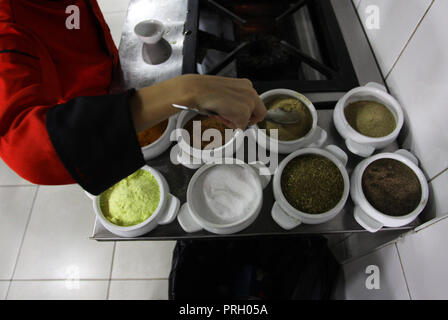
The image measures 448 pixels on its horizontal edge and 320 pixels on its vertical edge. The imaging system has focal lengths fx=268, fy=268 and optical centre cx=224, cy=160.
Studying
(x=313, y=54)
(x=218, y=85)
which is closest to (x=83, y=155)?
(x=218, y=85)

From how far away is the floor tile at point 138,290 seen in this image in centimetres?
134

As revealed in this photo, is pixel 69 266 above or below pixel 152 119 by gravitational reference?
below

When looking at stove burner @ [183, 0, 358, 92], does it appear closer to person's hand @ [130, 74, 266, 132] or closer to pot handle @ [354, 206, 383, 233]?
person's hand @ [130, 74, 266, 132]

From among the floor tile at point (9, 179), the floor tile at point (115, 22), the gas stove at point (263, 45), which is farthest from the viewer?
the floor tile at point (115, 22)

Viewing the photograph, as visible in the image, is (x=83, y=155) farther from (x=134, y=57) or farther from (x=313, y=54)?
(x=313, y=54)

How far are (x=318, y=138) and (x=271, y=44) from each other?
0.47 m

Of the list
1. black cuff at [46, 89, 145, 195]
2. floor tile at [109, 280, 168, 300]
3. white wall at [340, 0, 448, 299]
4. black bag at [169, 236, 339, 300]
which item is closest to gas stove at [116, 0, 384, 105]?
white wall at [340, 0, 448, 299]

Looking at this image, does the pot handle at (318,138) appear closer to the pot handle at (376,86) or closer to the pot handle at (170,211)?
the pot handle at (376,86)

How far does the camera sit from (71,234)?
149 cm

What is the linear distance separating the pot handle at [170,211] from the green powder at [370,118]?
1.85 feet

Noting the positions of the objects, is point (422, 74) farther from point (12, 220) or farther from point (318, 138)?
point (12, 220)

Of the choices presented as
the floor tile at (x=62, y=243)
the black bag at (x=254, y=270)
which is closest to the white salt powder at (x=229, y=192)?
the black bag at (x=254, y=270)
